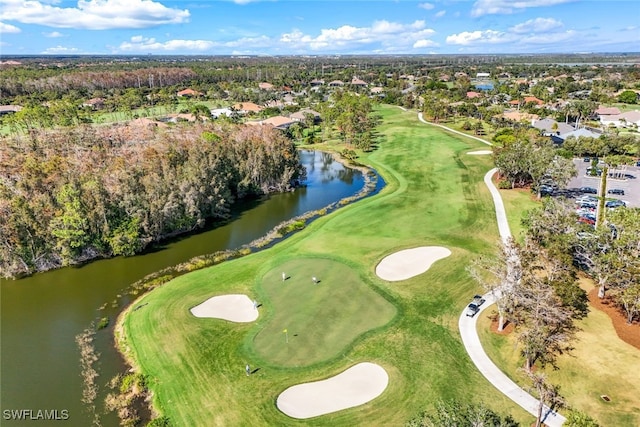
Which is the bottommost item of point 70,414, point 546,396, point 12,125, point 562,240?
point 70,414

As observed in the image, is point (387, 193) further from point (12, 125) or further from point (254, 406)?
point (12, 125)

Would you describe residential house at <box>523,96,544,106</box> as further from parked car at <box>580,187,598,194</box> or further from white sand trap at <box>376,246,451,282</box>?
white sand trap at <box>376,246,451,282</box>

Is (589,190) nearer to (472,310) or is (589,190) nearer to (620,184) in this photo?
(620,184)

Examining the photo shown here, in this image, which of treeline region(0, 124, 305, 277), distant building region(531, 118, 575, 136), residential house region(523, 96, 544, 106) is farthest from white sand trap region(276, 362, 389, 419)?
residential house region(523, 96, 544, 106)

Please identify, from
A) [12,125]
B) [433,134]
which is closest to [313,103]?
[433,134]

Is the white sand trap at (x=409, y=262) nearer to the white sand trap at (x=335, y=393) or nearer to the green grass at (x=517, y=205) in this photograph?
the green grass at (x=517, y=205)

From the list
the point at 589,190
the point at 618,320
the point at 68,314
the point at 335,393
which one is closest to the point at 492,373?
the point at 335,393

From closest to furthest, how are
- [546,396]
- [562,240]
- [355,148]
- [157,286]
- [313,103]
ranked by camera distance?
1. [546,396]
2. [562,240]
3. [157,286]
4. [355,148]
5. [313,103]
